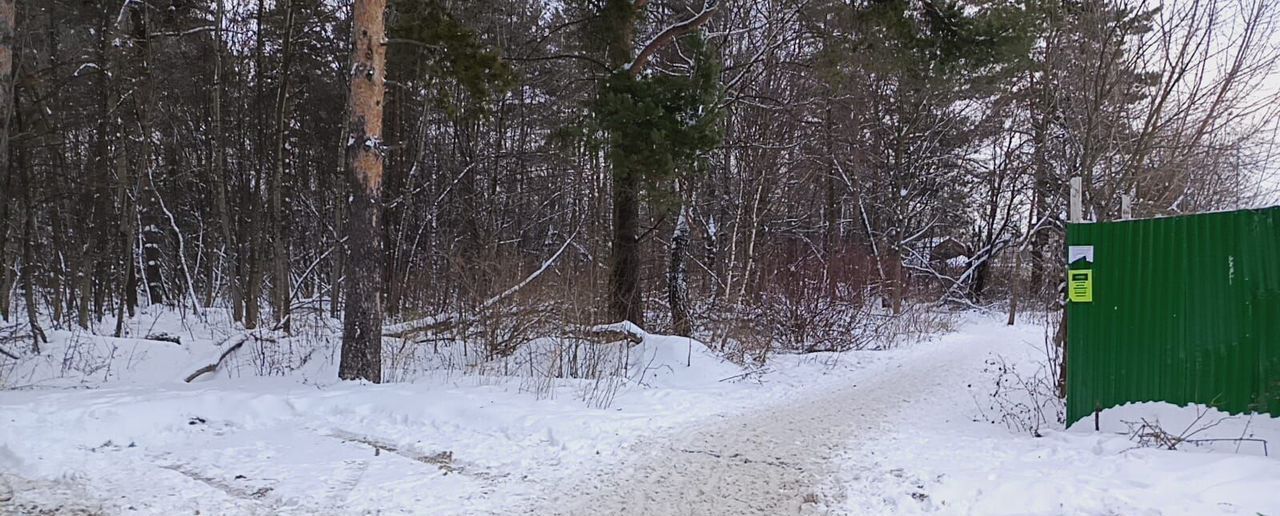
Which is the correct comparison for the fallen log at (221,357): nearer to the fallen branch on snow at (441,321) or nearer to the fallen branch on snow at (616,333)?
the fallen branch on snow at (441,321)

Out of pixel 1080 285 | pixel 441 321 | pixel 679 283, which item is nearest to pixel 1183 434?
pixel 1080 285

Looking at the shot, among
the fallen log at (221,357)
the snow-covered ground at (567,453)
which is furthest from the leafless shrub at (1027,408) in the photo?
the fallen log at (221,357)

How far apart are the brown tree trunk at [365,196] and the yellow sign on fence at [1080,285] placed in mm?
6660

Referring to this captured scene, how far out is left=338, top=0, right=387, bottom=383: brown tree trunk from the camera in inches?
305

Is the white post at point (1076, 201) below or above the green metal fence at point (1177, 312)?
above

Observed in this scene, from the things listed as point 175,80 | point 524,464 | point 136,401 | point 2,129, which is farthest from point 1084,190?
point 175,80

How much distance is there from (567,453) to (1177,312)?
15.0 ft

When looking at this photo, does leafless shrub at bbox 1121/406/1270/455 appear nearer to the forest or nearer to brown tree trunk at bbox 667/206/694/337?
the forest

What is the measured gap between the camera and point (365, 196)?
7.84 m

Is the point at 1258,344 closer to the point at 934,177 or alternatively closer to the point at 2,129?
the point at 2,129

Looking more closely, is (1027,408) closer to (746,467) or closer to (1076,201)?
(1076,201)

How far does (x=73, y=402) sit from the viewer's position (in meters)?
5.98

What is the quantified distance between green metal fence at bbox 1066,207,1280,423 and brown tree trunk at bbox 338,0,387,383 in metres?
6.71

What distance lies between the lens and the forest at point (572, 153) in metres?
8.04
